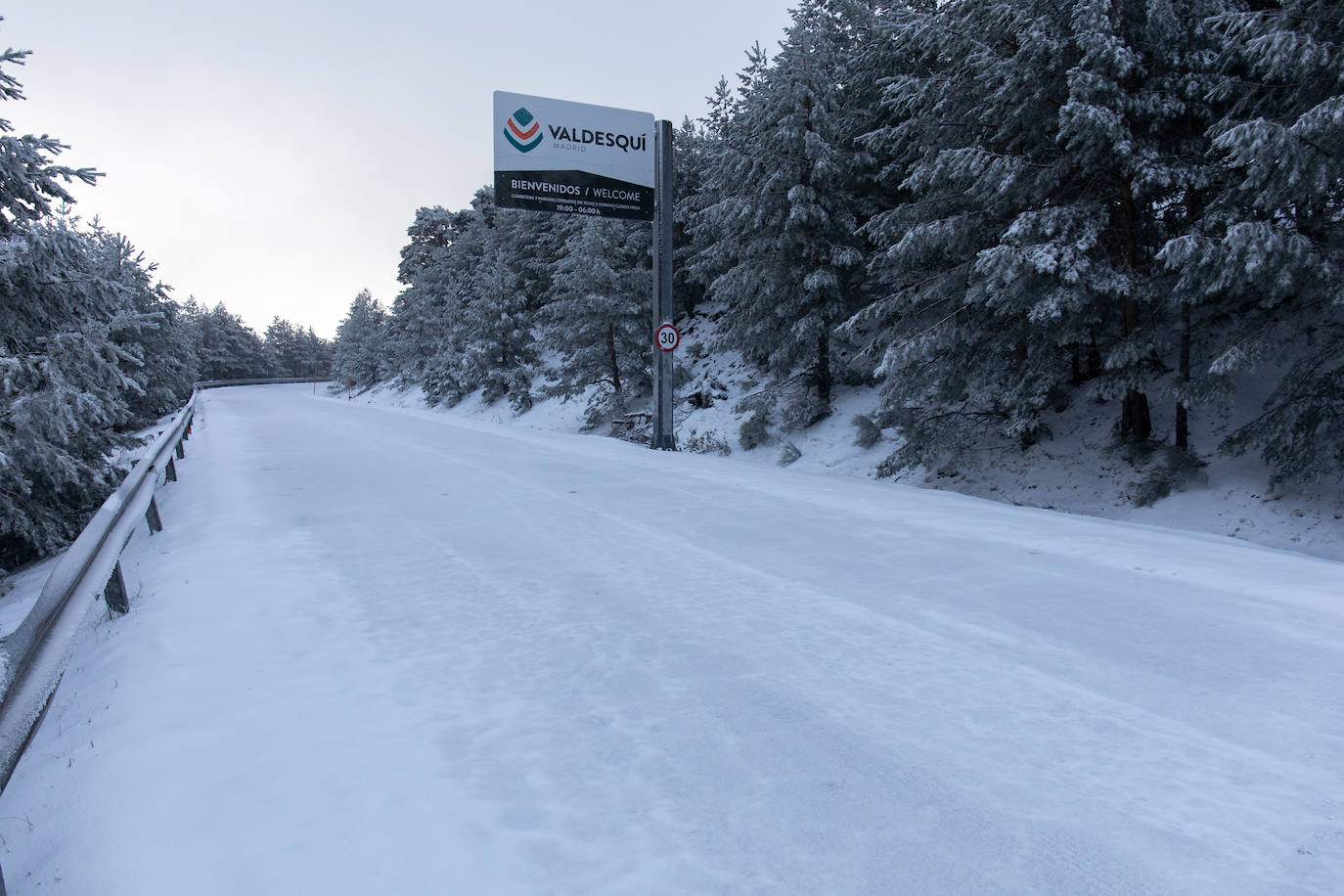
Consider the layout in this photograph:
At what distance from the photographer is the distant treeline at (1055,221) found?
27.0 ft

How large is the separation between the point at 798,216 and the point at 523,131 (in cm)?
602

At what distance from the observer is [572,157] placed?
1399 cm

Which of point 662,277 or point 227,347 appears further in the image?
point 227,347

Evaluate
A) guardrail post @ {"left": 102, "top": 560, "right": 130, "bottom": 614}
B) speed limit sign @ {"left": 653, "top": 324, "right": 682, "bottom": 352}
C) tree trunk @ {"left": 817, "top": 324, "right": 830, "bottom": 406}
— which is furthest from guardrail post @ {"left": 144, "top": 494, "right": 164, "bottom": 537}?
tree trunk @ {"left": 817, "top": 324, "right": 830, "bottom": 406}

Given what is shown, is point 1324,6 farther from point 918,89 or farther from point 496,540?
point 496,540

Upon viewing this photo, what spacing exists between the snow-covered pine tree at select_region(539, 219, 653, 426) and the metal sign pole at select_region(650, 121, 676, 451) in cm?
923

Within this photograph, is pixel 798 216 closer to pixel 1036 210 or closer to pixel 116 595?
pixel 1036 210

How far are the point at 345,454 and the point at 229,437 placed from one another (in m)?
6.87

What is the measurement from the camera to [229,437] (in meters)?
16.6

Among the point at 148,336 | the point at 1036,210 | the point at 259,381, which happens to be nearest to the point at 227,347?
the point at 259,381

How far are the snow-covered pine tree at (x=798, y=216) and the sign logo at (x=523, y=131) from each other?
5.11 m

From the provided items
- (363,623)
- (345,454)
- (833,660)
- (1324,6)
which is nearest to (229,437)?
(345,454)

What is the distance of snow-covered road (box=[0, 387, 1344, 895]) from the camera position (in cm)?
196

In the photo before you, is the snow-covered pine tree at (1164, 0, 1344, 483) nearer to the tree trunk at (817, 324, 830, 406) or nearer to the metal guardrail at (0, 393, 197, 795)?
the tree trunk at (817, 324, 830, 406)
